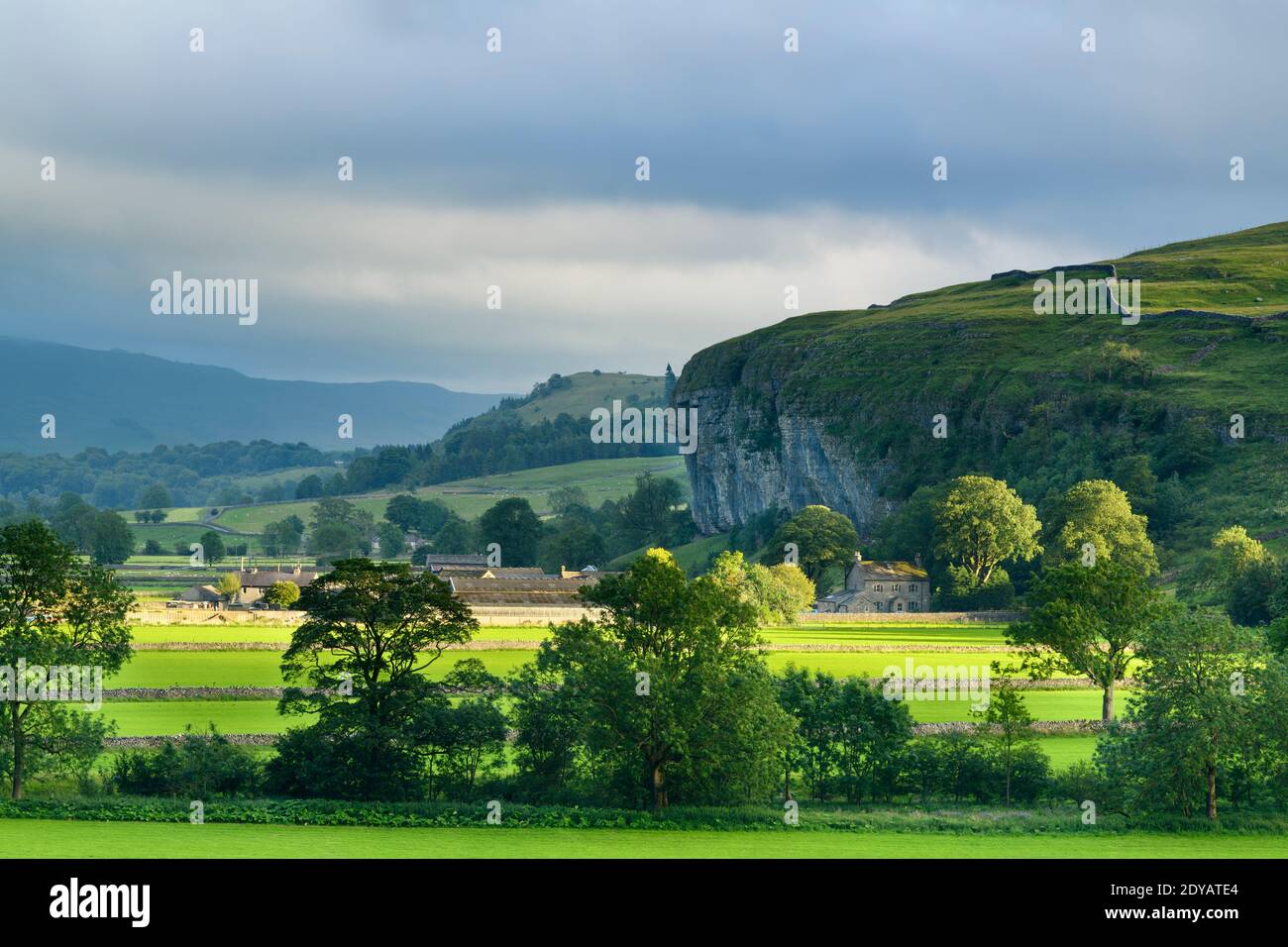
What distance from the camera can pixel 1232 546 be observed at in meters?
98.8

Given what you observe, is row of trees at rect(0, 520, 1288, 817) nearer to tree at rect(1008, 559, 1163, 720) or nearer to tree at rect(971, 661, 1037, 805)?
tree at rect(971, 661, 1037, 805)

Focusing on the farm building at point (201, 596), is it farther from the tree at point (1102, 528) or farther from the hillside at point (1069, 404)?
the hillside at point (1069, 404)

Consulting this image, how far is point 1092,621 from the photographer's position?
5784cm

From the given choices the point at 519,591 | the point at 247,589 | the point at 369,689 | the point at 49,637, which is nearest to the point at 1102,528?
the point at 519,591

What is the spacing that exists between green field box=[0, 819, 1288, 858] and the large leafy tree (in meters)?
3.15

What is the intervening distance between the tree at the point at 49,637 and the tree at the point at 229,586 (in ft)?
314

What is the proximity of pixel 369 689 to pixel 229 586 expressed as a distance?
336 feet

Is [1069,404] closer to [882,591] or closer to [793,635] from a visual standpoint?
[882,591]

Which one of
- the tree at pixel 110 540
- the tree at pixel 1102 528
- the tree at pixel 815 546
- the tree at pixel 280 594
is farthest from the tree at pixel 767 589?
the tree at pixel 110 540

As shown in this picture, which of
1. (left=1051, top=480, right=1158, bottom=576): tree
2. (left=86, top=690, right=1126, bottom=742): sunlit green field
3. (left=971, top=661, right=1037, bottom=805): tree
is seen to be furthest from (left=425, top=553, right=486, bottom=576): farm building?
(left=971, top=661, right=1037, bottom=805): tree

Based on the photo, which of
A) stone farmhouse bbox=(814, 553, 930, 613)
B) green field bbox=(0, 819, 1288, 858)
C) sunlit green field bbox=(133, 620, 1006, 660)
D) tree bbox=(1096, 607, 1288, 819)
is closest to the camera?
green field bbox=(0, 819, 1288, 858)

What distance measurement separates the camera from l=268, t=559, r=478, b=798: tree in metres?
39.8
